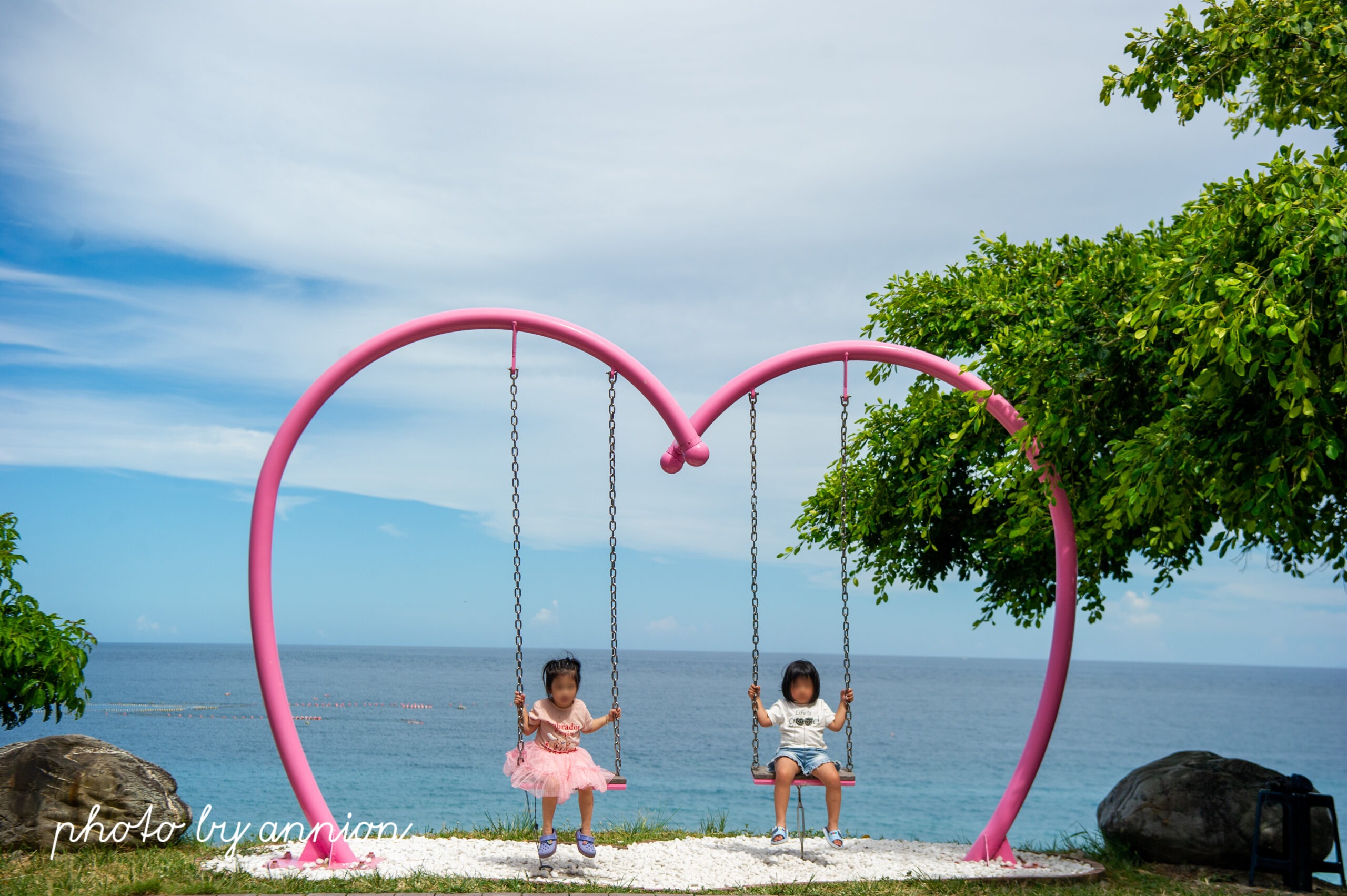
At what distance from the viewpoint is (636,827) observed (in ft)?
34.0

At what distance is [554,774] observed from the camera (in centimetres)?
747

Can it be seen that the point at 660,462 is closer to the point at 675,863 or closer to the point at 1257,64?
the point at 675,863

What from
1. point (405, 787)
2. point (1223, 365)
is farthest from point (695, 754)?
point (1223, 365)

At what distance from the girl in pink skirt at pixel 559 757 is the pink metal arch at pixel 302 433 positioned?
4.84ft

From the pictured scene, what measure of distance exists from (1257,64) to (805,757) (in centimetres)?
745

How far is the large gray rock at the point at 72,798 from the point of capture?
7.98 metres

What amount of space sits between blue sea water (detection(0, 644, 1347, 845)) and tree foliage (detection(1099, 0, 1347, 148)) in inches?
355

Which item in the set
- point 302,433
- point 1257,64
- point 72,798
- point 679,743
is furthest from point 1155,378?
point 679,743

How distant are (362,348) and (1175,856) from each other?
782 centimetres

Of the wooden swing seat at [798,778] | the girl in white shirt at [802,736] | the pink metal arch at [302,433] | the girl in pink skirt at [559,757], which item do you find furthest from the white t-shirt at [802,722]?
the pink metal arch at [302,433]

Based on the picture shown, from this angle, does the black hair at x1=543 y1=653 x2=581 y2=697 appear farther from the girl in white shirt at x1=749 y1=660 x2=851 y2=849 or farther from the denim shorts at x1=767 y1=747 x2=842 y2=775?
the denim shorts at x1=767 y1=747 x2=842 y2=775

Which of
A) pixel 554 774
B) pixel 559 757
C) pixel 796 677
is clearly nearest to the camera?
pixel 554 774

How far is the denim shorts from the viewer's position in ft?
25.8

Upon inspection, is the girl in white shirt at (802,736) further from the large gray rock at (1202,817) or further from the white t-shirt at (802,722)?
the large gray rock at (1202,817)
